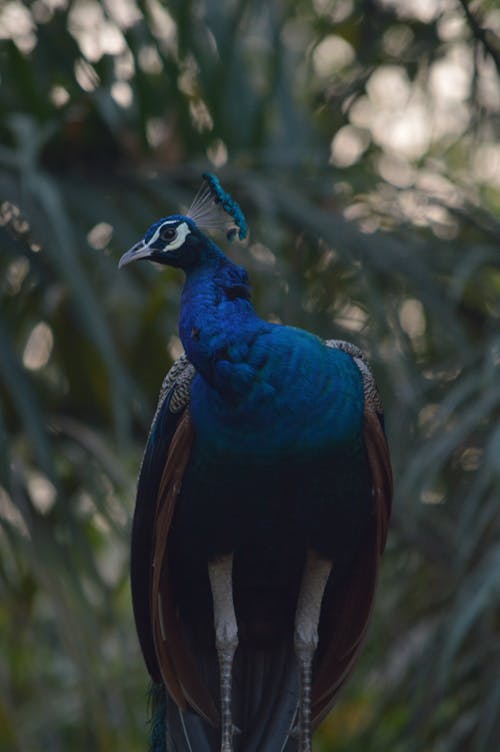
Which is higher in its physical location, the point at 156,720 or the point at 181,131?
the point at 181,131

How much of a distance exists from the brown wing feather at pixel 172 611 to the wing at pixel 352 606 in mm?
241

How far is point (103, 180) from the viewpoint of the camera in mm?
4203

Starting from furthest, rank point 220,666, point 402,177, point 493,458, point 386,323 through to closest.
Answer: point 402,177 → point 386,323 → point 493,458 → point 220,666

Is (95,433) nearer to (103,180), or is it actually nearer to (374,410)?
(103,180)

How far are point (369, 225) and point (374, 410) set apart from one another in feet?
6.14

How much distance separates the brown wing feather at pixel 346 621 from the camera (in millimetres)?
2752

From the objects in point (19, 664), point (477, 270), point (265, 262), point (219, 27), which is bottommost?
point (19, 664)

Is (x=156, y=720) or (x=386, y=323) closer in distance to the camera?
(x=156, y=720)

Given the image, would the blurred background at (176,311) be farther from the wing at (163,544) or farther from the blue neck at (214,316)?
the blue neck at (214,316)

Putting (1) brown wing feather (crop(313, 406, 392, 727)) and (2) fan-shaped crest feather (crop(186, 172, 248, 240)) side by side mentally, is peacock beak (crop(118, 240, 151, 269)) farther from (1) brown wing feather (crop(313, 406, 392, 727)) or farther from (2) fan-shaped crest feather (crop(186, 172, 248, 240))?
(1) brown wing feather (crop(313, 406, 392, 727))

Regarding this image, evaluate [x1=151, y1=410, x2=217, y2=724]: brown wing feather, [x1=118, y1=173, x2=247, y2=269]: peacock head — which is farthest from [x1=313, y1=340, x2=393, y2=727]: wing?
[x1=118, y1=173, x2=247, y2=269]: peacock head

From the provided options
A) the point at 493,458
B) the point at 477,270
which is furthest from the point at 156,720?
the point at 477,270

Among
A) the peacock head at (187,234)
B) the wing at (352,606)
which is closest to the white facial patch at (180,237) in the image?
the peacock head at (187,234)

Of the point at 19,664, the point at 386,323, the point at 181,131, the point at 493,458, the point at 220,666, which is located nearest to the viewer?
the point at 220,666
